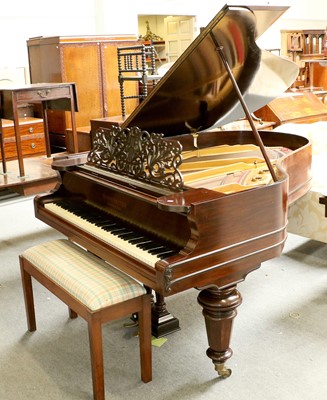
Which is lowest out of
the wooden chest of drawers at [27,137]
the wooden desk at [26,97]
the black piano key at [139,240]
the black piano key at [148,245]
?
the black piano key at [148,245]

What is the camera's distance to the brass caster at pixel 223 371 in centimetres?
229

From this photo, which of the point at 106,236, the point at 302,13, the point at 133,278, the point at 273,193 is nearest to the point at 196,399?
the point at 133,278

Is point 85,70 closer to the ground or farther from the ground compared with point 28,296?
farther from the ground

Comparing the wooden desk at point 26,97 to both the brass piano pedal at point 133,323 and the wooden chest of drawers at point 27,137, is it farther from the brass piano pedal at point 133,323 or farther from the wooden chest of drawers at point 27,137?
the brass piano pedal at point 133,323

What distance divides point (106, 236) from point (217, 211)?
0.55 meters

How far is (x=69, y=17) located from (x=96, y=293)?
6767mm

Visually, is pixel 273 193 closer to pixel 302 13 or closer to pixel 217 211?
pixel 217 211

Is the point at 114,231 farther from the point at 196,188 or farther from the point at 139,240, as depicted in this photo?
the point at 196,188

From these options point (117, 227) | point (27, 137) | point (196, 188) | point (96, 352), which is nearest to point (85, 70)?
point (27, 137)

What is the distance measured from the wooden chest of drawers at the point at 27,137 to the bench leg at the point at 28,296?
3.45m

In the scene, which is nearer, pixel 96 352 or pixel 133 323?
pixel 96 352

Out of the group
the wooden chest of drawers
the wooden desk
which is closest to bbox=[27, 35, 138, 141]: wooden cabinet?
the wooden chest of drawers

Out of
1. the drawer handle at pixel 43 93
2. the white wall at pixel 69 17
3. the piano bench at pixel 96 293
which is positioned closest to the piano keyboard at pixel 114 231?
the piano bench at pixel 96 293

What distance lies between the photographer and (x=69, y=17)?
7934 millimetres
